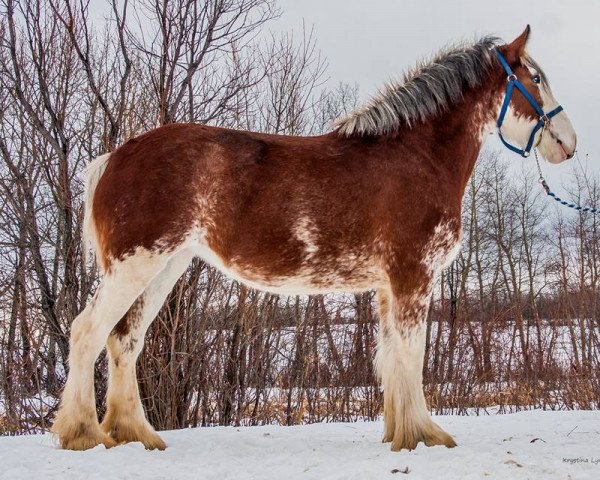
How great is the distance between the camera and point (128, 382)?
12.4 feet

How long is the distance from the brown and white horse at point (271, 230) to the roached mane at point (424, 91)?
0.10 ft

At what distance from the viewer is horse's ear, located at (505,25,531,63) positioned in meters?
4.14

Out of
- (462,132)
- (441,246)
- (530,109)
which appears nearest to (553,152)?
(530,109)

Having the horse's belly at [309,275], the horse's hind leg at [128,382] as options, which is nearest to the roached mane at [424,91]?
the horse's belly at [309,275]

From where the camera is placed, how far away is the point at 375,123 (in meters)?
3.89

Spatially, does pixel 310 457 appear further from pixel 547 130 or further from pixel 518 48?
pixel 518 48

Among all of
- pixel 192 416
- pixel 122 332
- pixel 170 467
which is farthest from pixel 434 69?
pixel 192 416

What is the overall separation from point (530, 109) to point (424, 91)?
0.84m

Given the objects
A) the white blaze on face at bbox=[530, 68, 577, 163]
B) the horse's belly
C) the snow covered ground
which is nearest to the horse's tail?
the horse's belly

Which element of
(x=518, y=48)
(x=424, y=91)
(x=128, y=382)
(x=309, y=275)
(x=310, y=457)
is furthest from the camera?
(x=518, y=48)

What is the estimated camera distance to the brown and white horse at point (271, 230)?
3.50 m

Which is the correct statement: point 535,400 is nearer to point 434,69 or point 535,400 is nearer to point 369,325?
point 369,325

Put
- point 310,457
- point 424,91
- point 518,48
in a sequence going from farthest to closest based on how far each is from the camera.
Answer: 1. point 518,48
2. point 424,91
3. point 310,457

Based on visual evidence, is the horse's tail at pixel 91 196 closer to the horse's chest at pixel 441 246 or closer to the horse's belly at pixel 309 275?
the horse's belly at pixel 309 275
